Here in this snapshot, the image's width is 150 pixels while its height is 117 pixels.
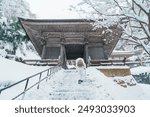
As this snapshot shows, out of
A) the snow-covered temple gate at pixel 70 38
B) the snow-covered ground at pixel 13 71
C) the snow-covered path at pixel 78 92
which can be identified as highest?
the snow-covered temple gate at pixel 70 38

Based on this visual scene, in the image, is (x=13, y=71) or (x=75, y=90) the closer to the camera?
(x=75, y=90)

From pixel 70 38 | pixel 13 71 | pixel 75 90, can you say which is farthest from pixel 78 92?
pixel 70 38

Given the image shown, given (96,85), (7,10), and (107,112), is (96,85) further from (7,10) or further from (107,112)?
(7,10)

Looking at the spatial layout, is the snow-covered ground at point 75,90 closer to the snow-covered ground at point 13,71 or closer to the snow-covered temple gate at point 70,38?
the snow-covered ground at point 13,71

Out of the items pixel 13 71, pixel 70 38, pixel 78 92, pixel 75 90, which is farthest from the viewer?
pixel 70 38

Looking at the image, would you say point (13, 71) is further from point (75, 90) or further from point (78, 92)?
point (78, 92)

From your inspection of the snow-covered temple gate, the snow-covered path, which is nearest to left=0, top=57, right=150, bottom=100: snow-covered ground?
the snow-covered path

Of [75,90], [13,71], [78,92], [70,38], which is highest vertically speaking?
[70,38]

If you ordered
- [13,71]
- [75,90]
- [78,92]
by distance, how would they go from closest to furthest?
[78,92]
[75,90]
[13,71]

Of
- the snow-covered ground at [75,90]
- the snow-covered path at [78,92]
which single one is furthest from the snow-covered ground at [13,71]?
the snow-covered path at [78,92]

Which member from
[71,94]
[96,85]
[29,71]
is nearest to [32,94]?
[71,94]

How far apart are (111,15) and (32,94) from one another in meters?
4.24

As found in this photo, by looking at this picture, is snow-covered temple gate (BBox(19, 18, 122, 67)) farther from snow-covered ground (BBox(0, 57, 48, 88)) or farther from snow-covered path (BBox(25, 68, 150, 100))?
snow-covered path (BBox(25, 68, 150, 100))

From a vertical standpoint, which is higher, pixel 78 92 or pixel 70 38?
pixel 70 38
